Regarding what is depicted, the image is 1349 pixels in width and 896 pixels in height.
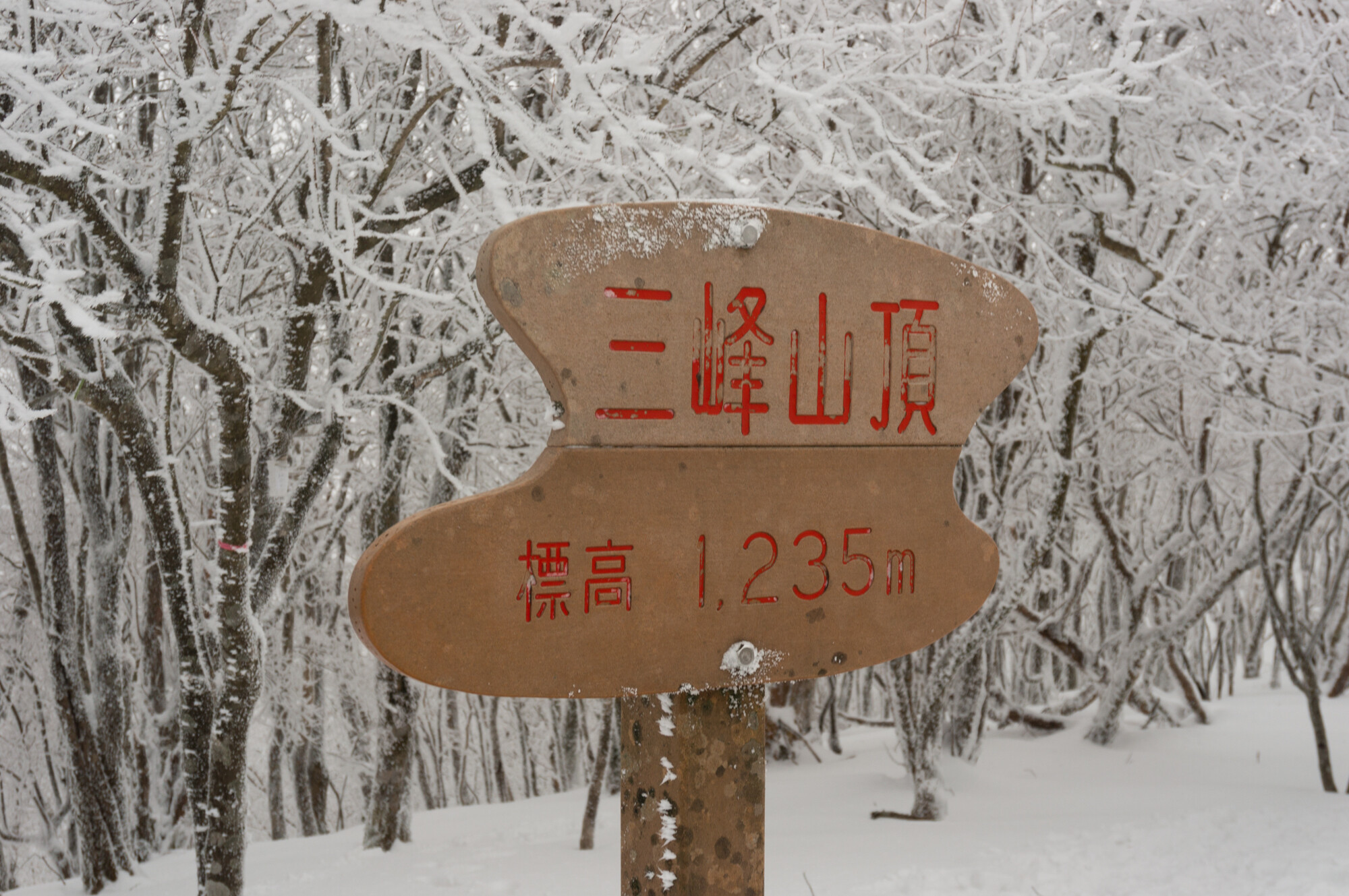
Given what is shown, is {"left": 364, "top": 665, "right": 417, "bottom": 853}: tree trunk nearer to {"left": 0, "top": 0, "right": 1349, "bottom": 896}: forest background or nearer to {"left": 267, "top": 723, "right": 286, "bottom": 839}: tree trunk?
{"left": 0, "top": 0, "right": 1349, "bottom": 896}: forest background

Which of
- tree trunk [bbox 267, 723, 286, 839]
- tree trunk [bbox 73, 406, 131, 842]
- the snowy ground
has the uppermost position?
tree trunk [bbox 73, 406, 131, 842]

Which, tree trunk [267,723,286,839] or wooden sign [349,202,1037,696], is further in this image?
tree trunk [267,723,286,839]

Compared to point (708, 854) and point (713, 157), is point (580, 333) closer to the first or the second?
point (708, 854)

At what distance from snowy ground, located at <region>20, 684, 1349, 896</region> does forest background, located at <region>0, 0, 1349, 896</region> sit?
46cm

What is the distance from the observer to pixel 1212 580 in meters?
7.06

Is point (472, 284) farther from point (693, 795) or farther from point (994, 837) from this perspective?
point (994, 837)

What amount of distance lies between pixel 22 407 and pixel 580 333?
1.58 metres

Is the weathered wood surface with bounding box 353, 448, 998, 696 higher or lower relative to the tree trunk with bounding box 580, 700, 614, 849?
higher

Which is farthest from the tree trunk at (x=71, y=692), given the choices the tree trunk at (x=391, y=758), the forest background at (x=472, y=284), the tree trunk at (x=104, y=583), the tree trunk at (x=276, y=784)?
the tree trunk at (x=276, y=784)

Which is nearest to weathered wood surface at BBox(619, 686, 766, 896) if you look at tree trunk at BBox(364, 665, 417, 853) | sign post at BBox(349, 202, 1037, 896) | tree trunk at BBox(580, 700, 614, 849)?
sign post at BBox(349, 202, 1037, 896)

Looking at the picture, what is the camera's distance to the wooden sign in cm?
159

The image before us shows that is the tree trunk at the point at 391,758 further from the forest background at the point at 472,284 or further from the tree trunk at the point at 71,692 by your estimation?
the tree trunk at the point at 71,692

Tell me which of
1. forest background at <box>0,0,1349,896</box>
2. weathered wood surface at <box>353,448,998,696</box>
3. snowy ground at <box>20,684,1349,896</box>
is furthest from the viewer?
snowy ground at <box>20,684,1349,896</box>

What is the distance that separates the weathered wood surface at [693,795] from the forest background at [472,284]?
1391mm
